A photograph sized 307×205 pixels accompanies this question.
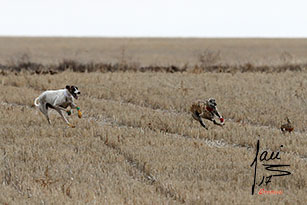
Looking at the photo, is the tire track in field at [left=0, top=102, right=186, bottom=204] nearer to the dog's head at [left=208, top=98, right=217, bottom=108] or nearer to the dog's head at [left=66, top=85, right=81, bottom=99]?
the dog's head at [left=66, top=85, right=81, bottom=99]

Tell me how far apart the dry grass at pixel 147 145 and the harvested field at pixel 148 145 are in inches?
1.2

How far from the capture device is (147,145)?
521 inches

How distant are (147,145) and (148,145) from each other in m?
0.06

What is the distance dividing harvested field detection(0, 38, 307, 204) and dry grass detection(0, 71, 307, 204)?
0.03m

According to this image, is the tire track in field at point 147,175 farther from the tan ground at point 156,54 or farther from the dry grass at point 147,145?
the tan ground at point 156,54

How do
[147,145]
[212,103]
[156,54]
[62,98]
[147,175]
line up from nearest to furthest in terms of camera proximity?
1. [147,175]
2. [212,103]
3. [147,145]
4. [62,98]
5. [156,54]

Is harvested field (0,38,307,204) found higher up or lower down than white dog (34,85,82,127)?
lower down

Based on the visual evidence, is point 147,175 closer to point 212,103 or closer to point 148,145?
point 148,145

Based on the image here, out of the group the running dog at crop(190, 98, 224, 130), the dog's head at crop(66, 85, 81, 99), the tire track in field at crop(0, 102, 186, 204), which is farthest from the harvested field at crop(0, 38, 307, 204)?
the dog's head at crop(66, 85, 81, 99)

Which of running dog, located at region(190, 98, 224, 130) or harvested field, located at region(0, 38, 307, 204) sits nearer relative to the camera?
harvested field, located at region(0, 38, 307, 204)

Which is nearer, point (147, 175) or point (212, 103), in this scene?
point (147, 175)

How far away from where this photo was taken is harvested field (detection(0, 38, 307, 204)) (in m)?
9.55

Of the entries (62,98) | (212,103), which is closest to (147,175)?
(212,103)

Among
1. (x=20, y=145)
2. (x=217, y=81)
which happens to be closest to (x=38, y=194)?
(x=20, y=145)
